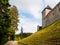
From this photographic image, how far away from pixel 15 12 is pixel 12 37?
15639 mm

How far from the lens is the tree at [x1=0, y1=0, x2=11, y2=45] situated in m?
32.9

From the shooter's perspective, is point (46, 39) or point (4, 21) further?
point (4, 21)

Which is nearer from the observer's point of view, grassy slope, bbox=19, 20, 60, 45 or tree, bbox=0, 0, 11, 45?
grassy slope, bbox=19, 20, 60, 45

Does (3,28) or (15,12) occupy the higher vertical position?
(15,12)

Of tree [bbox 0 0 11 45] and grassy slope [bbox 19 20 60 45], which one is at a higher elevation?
tree [bbox 0 0 11 45]

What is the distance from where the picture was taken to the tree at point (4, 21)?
108ft

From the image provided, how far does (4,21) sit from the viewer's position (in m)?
33.8

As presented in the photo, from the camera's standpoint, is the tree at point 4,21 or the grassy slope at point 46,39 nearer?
the grassy slope at point 46,39

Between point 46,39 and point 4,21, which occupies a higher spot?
point 4,21

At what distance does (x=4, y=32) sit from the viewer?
3269cm

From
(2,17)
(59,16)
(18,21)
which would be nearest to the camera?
(2,17)

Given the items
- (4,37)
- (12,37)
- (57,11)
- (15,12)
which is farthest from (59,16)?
(4,37)

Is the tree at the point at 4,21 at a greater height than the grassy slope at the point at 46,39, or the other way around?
the tree at the point at 4,21

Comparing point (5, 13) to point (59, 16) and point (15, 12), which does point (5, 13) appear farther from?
point (15, 12)
